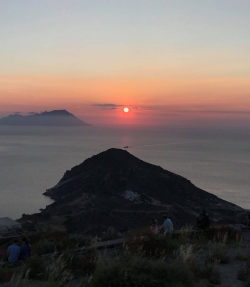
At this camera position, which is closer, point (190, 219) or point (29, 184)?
point (190, 219)

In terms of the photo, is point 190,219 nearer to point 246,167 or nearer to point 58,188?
point 58,188

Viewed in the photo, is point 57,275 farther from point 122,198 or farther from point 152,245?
point 122,198

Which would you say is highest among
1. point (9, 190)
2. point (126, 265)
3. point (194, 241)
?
point (126, 265)

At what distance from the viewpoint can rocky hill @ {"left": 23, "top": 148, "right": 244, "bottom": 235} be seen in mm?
32188

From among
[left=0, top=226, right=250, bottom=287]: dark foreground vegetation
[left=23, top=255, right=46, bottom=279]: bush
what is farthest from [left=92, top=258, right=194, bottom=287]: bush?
[left=23, top=255, right=46, bottom=279]: bush

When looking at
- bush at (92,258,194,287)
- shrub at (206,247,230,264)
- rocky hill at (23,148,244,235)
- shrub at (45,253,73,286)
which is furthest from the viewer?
rocky hill at (23,148,244,235)

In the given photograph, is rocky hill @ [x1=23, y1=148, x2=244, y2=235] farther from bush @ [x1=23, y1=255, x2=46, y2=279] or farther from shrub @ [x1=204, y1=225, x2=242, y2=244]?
bush @ [x1=23, y1=255, x2=46, y2=279]

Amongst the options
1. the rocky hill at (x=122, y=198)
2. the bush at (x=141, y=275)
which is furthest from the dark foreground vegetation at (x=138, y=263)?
the rocky hill at (x=122, y=198)

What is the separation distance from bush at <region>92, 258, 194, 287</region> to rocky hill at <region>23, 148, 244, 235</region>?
2415 cm

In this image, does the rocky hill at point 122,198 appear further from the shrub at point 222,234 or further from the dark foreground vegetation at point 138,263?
the dark foreground vegetation at point 138,263

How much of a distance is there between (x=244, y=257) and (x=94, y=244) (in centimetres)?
344

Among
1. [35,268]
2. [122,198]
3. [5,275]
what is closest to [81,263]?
[35,268]

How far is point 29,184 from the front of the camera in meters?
60.2

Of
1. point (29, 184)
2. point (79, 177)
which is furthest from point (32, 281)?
point (29, 184)
